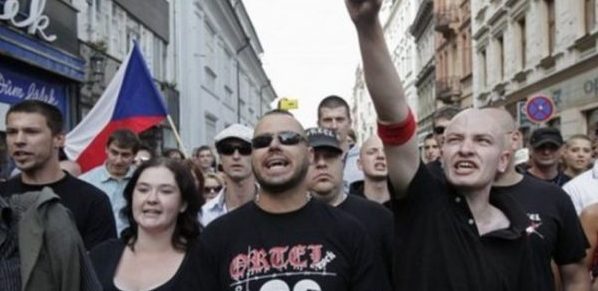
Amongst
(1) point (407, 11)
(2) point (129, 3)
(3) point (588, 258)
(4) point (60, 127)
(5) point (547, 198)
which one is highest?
(1) point (407, 11)

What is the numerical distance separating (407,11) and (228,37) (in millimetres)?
32040

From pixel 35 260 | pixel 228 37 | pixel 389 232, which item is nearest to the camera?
pixel 35 260

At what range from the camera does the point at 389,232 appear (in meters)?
3.89

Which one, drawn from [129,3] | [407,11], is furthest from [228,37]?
[407,11]

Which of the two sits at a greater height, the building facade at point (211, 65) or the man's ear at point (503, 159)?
the building facade at point (211, 65)

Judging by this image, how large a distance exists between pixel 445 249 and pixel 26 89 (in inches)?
465

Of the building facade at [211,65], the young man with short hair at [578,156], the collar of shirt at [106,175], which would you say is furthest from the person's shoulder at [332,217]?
the building facade at [211,65]

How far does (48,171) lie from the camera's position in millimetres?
4348

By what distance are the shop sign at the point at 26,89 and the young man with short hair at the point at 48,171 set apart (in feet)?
26.6

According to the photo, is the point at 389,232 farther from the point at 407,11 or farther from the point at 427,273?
the point at 407,11

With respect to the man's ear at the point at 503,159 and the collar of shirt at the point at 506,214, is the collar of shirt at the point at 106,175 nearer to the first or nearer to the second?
the man's ear at the point at 503,159

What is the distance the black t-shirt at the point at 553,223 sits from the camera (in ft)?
12.8

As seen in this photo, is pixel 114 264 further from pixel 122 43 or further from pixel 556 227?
pixel 122 43

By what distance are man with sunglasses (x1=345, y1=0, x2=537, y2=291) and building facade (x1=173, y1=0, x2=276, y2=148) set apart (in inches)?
873
